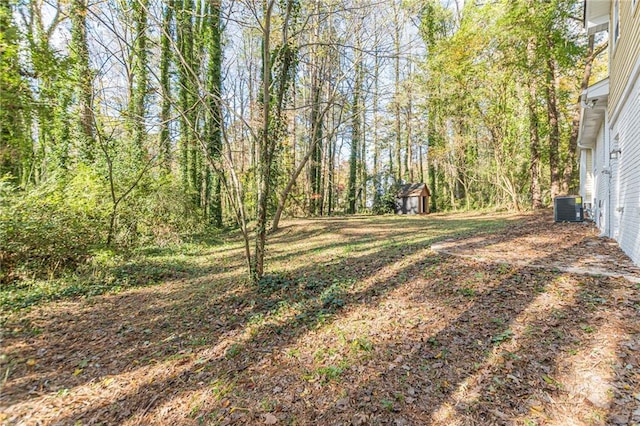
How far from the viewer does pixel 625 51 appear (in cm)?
497

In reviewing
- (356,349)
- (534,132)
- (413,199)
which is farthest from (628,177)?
(413,199)

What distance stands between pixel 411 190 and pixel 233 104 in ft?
47.4

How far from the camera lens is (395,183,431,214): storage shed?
824 inches

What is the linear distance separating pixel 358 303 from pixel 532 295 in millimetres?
2180

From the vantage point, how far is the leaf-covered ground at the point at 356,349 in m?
2.52

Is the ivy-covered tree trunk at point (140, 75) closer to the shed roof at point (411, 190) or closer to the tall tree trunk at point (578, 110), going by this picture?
the tall tree trunk at point (578, 110)

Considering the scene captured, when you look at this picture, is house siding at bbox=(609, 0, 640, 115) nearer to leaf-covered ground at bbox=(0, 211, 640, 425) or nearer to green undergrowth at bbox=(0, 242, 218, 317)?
leaf-covered ground at bbox=(0, 211, 640, 425)

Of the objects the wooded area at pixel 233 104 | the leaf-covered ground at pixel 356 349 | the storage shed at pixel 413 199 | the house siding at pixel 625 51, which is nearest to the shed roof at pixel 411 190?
the storage shed at pixel 413 199

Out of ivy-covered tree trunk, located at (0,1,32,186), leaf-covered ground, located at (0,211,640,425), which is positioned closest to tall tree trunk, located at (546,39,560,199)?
leaf-covered ground, located at (0,211,640,425)

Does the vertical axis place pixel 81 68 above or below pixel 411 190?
above

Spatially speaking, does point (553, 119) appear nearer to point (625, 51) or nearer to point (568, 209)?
point (568, 209)

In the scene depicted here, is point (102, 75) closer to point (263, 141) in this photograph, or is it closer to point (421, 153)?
point (263, 141)

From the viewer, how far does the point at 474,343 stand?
3162 mm

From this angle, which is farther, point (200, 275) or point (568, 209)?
point (568, 209)
